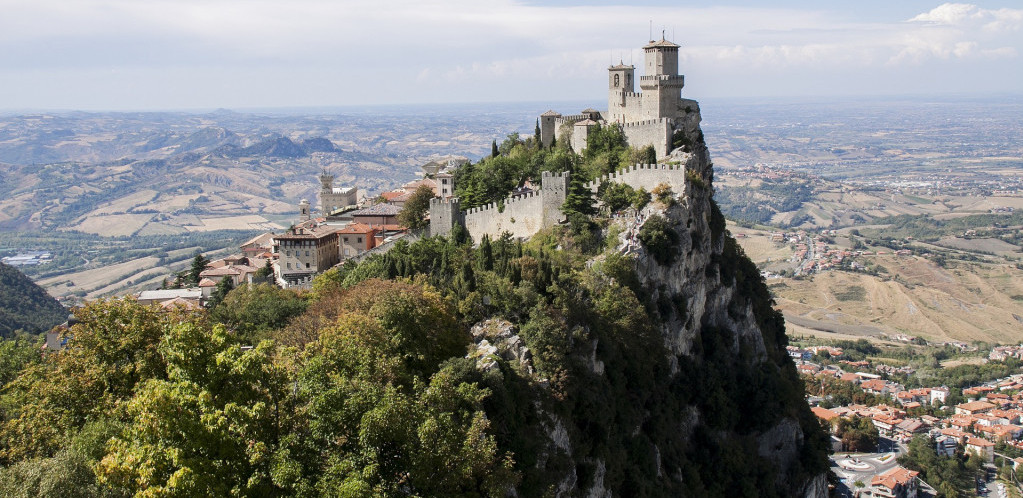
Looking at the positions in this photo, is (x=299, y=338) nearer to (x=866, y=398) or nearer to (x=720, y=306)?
(x=720, y=306)

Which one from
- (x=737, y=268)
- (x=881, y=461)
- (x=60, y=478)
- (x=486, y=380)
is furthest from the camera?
(x=881, y=461)

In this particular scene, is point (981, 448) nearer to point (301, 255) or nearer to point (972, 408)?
point (972, 408)

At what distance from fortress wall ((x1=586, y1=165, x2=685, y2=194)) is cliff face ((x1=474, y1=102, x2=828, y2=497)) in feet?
2.62

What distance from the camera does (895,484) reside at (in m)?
77.1

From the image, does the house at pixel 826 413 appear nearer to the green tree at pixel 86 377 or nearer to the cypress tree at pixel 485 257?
the cypress tree at pixel 485 257

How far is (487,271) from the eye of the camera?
42.4 m

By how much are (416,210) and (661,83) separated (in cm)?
1844

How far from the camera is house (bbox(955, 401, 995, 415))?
108m

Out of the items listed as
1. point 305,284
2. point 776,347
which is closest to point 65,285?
point 305,284

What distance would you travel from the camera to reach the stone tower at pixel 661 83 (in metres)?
59.5

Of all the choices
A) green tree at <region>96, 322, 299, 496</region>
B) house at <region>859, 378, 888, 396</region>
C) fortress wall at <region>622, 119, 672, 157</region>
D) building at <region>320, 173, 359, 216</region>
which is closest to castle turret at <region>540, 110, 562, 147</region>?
fortress wall at <region>622, 119, 672, 157</region>

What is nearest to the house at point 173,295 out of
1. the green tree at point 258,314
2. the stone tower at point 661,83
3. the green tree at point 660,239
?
the green tree at point 258,314

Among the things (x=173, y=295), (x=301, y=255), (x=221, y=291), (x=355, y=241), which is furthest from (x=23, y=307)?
(x=355, y=241)

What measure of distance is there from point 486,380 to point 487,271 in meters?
13.3
